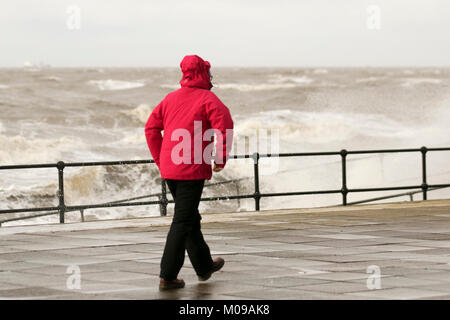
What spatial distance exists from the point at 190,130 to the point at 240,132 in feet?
137

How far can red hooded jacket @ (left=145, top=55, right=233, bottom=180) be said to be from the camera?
6844 mm

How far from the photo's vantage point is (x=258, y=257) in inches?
347

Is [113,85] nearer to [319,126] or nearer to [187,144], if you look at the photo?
[319,126]

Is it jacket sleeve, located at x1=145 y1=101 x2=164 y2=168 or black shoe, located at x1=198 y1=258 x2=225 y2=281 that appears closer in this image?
jacket sleeve, located at x1=145 y1=101 x2=164 y2=168

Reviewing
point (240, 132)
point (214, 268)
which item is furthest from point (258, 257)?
point (240, 132)

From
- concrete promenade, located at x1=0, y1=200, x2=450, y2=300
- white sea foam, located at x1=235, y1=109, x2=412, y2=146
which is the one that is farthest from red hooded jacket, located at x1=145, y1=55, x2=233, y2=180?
white sea foam, located at x1=235, y1=109, x2=412, y2=146

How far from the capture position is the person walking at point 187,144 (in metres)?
6.88

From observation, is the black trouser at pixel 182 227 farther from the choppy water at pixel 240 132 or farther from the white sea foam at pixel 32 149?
the white sea foam at pixel 32 149

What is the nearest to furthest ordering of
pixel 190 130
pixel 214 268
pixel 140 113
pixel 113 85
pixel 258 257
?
1. pixel 190 130
2. pixel 214 268
3. pixel 258 257
4. pixel 140 113
5. pixel 113 85

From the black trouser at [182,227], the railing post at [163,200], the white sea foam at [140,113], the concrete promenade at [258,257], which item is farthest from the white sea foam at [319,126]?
the black trouser at [182,227]

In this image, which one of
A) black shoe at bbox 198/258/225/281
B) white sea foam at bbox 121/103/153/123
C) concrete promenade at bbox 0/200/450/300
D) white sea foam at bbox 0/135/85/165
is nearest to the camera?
concrete promenade at bbox 0/200/450/300

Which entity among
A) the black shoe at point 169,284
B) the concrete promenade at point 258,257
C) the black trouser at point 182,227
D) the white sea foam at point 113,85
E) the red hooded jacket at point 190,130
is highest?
the white sea foam at point 113,85

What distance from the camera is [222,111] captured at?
686 cm

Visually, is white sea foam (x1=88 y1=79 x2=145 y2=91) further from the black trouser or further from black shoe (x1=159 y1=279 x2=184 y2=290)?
black shoe (x1=159 y1=279 x2=184 y2=290)
